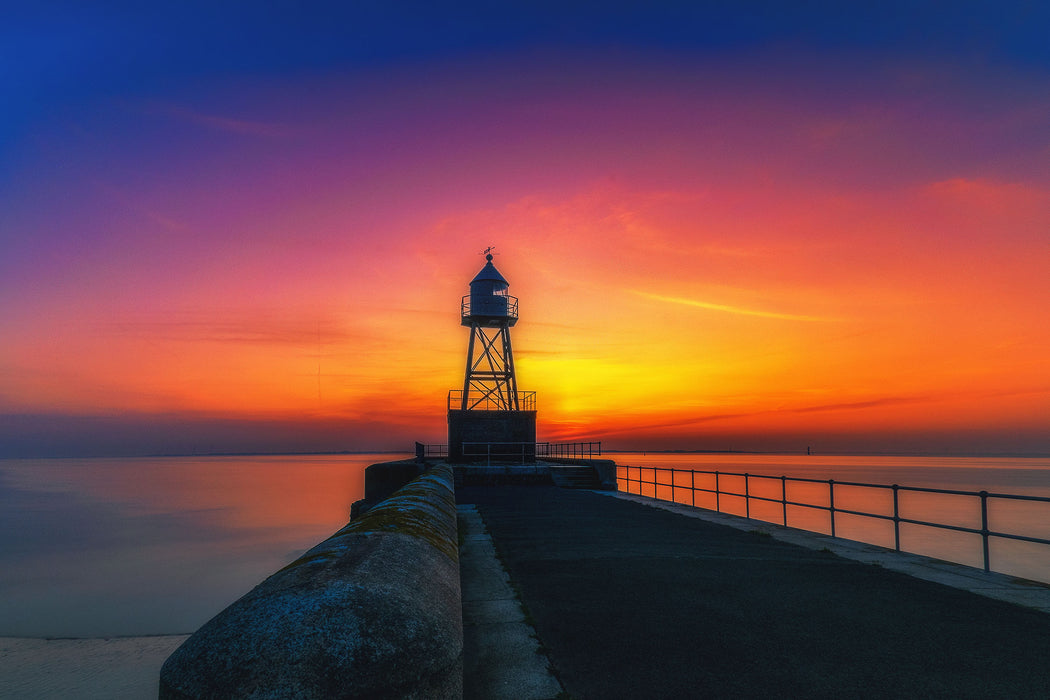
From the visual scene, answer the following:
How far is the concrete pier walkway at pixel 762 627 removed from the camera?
4164mm

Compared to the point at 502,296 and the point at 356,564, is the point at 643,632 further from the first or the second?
the point at 502,296

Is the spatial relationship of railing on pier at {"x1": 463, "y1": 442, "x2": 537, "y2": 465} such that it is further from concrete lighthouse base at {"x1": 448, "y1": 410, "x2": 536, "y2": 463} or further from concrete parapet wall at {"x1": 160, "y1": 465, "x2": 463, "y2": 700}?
concrete parapet wall at {"x1": 160, "y1": 465, "x2": 463, "y2": 700}

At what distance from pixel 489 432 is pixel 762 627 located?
28.1m

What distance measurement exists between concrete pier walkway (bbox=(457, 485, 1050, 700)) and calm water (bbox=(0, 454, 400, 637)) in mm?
15434

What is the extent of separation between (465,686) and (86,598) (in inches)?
956

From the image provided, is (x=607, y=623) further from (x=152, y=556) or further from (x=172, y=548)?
(x=172, y=548)

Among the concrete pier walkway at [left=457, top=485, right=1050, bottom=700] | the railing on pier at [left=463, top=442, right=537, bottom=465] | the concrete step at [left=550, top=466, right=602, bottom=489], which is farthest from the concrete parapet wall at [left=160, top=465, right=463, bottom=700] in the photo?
the railing on pier at [left=463, top=442, right=537, bottom=465]

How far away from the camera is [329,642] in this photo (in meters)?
2.61

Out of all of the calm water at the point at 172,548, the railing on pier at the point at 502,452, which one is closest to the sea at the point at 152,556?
the calm water at the point at 172,548

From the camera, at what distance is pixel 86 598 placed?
22281mm

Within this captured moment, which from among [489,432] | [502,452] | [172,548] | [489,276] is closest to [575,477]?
[502,452]

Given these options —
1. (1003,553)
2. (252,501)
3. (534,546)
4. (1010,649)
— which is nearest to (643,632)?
(1010,649)

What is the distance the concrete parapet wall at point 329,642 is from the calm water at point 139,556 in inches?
700

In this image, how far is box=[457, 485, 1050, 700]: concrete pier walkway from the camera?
416 cm
